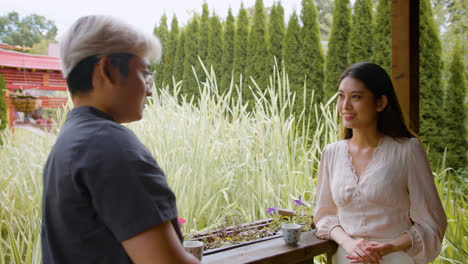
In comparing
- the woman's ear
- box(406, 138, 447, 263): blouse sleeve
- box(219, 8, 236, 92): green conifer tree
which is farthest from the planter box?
box(406, 138, 447, 263): blouse sleeve

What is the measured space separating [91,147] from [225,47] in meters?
6.15

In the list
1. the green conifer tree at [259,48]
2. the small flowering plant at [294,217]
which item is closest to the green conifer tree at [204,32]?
the green conifer tree at [259,48]

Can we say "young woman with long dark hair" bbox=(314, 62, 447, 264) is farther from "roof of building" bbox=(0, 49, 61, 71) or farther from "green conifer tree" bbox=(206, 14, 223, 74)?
"green conifer tree" bbox=(206, 14, 223, 74)

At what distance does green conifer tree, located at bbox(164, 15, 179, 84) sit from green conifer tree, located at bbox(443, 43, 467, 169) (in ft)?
16.4

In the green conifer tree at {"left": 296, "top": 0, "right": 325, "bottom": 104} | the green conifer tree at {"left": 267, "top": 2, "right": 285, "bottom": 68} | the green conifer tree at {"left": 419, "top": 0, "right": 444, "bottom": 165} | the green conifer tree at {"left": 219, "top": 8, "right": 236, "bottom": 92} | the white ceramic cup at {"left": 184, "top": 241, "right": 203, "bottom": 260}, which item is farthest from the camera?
the green conifer tree at {"left": 219, "top": 8, "right": 236, "bottom": 92}

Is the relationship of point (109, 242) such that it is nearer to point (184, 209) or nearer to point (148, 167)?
point (148, 167)

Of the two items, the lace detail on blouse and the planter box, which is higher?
the planter box

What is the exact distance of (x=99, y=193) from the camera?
61 centimetres

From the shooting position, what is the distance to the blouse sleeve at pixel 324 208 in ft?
5.60

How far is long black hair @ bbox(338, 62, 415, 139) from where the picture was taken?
5.44 ft

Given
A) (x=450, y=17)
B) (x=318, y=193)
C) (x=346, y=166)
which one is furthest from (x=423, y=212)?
(x=450, y=17)

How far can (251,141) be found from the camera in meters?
2.68

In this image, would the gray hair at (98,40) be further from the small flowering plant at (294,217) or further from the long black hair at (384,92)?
the small flowering plant at (294,217)

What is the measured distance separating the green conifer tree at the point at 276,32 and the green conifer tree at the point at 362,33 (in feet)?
4.11
